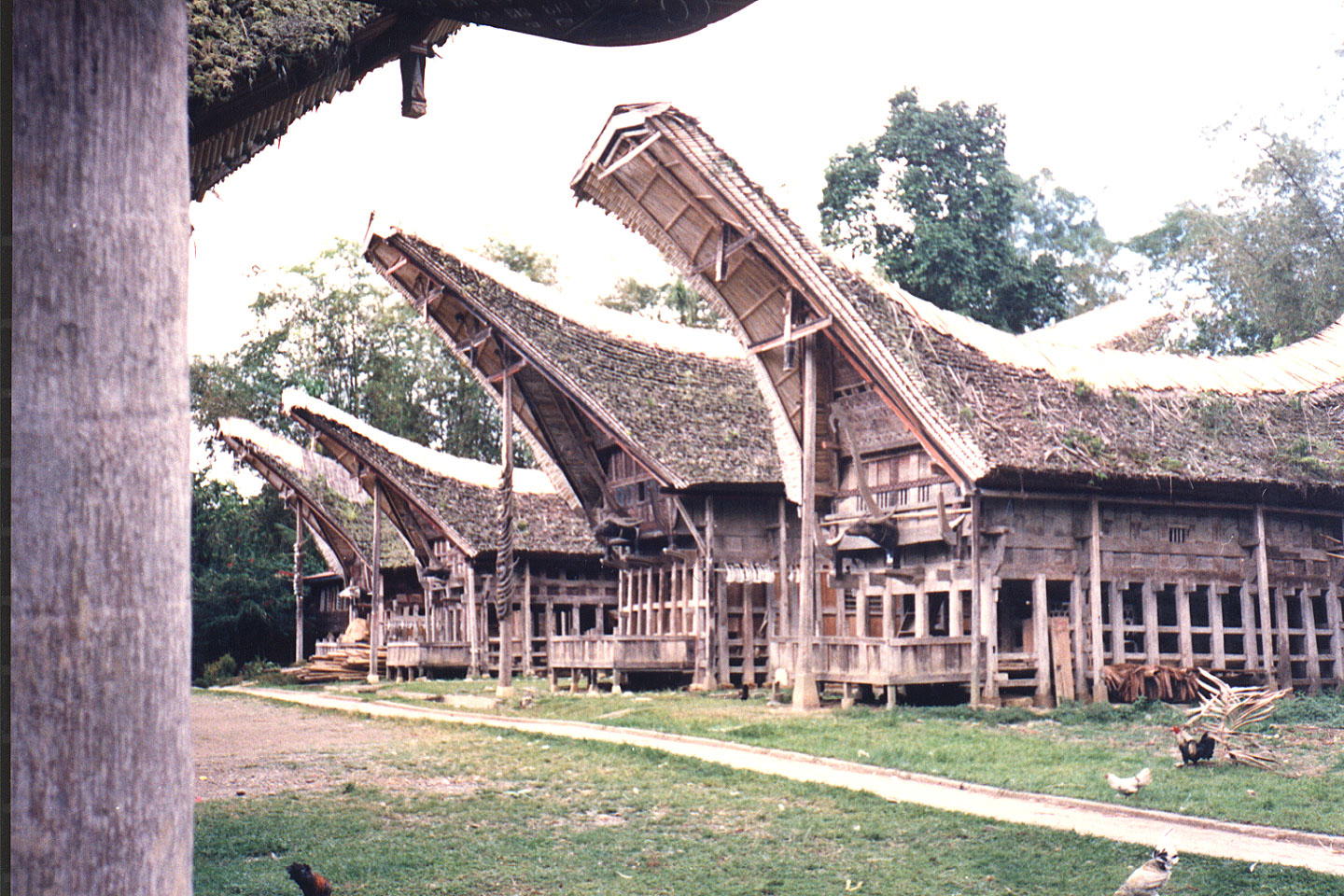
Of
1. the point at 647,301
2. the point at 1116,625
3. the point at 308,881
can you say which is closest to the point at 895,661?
the point at 1116,625

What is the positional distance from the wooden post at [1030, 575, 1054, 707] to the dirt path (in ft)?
17.9

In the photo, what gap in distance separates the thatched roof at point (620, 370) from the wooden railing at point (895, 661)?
5.16m

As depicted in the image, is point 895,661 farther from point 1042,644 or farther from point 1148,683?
point 1148,683

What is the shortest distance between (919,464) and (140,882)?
17.5 metres

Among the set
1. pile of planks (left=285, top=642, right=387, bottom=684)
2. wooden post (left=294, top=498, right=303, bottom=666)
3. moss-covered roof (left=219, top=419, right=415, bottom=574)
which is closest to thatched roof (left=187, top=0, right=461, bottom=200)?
pile of planks (left=285, top=642, right=387, bottom=684)

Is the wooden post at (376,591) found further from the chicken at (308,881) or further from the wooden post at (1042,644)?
the chicken at (308,881)

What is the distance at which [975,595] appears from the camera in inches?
685

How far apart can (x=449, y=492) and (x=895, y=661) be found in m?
17.6

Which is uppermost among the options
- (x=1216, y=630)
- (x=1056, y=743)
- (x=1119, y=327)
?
(x=1119, y=327)

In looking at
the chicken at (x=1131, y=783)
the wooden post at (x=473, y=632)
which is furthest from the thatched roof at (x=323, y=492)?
the chicken at (x=1131, y=783)

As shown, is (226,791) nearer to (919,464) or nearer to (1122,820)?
(1122,820)

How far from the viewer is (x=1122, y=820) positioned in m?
8.82

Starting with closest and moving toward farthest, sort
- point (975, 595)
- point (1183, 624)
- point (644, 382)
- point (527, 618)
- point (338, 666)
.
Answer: point (975, 595) < point (1183, 624) < point (644, 382) < point (527, 618) < point (338, 666)

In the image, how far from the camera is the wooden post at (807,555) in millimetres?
17812
